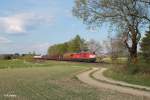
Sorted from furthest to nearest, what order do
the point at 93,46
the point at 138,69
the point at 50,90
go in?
the point at 93,46
the point at 138,69
the point at 50,90

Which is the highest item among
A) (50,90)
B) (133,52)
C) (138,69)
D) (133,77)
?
(133,52)

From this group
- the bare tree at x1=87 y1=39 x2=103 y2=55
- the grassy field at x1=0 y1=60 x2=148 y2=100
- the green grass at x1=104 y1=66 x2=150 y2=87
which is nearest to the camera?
the grassy field at x1=0 y1=60 x2=148 y2=100

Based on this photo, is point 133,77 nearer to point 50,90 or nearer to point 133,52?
point 133,52

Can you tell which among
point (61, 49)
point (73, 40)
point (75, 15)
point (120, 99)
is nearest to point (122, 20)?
point (75, 15)

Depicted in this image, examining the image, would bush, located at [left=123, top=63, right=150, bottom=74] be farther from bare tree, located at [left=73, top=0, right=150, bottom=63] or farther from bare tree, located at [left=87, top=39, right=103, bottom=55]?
bare tree, located at [left=87, top=39, right=103, bottom=55]

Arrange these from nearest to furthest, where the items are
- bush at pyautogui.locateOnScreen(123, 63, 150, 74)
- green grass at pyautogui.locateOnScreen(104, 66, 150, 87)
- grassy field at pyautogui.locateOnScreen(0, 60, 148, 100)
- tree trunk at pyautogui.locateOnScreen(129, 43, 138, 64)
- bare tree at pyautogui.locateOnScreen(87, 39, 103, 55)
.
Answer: grassy field at pyautogui.locateOnScreen(0, 60, 148, 100) → green grass at pyautogui.locateOnScreen(104, 66, 150, 87) → bush at pyautogui.locateOnScreen(123, 63, 150, 74) → tree trunk at pyautogui.locateOnScreen(129, 43, 138, 64) → bare tree at pyautogui.locateOnScreen(87, 39, 103, 55)

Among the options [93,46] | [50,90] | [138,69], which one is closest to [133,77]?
[138,69]

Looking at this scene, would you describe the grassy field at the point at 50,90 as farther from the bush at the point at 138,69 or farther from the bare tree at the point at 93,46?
the bare tree at the point at 93,46

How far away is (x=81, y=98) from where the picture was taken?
19969 mm

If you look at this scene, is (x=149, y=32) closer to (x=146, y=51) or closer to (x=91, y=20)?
(x=146, y=51)

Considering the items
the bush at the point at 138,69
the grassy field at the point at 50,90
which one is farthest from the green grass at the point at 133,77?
the grassy field at the point at 50,90

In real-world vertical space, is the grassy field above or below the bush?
below

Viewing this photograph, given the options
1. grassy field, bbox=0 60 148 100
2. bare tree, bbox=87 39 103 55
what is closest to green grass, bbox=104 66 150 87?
grassy field, bbox=0 60 148 100

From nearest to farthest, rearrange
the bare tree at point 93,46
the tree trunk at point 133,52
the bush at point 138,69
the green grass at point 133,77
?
the green grass at point 133,77, the bush at point 138,69, the tree trunk at point 133,52, the bare tree at point 93,46
